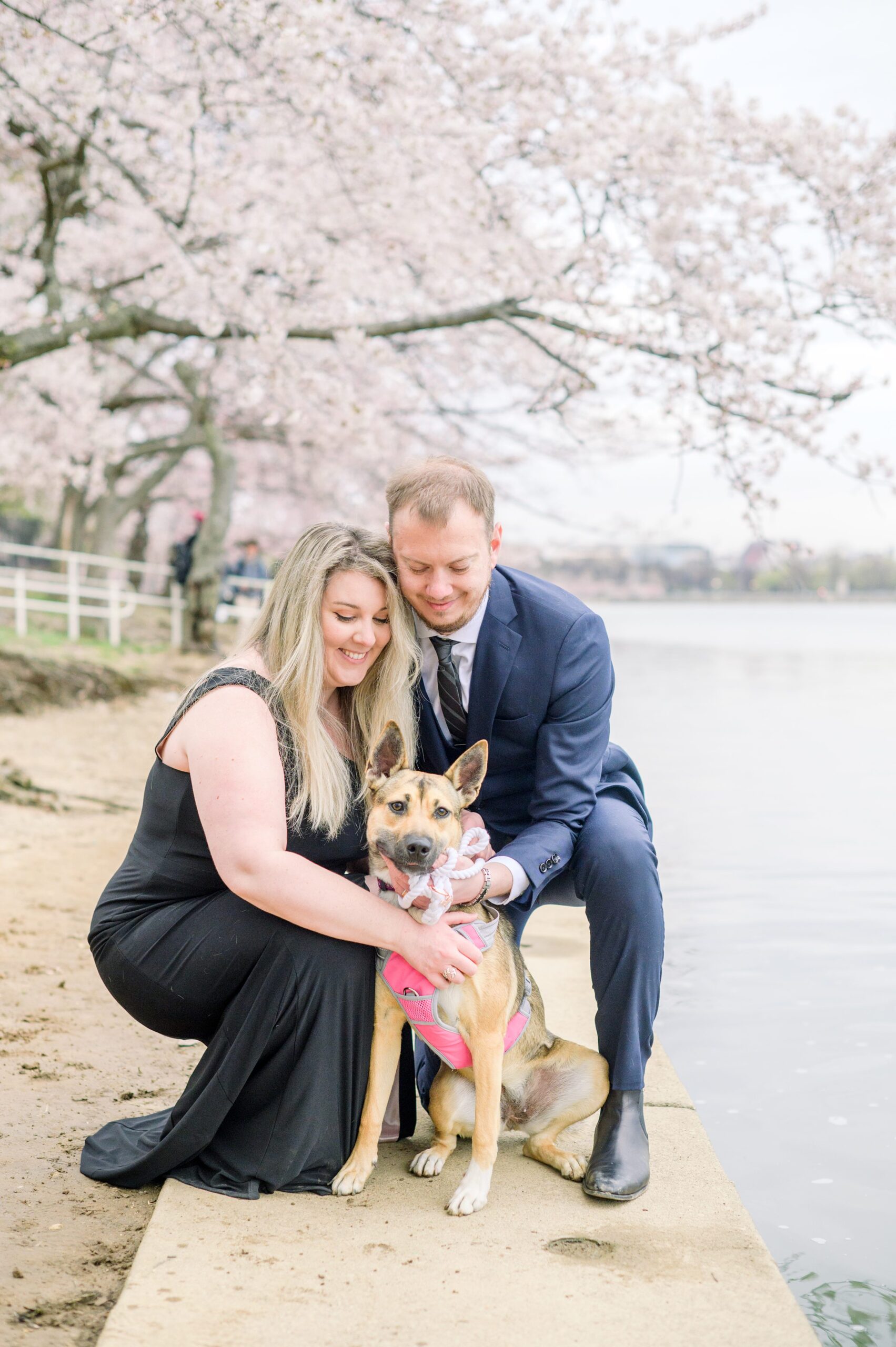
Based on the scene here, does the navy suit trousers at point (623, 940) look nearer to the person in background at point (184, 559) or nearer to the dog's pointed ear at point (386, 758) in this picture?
the dog's pointed ear at point (386, 758)

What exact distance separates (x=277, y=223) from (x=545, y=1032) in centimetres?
1058

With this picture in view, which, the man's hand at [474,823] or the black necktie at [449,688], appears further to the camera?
the black necktie at [449,688]

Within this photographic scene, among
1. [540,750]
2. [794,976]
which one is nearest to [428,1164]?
[540,750]

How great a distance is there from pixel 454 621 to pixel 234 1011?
4.00ft

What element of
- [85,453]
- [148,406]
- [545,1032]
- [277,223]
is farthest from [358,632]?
[148,406]

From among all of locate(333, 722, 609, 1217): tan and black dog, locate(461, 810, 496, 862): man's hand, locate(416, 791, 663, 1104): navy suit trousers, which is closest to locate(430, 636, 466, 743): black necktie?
locate(461, 810, 496, 862): man's hand

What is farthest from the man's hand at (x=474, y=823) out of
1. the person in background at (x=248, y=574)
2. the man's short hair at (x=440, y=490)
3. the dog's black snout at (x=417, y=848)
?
the person in background at (x=248, y=574)

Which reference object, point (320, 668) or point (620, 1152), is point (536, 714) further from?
point (620, 1152)

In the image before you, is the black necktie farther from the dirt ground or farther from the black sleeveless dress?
the dirt ground

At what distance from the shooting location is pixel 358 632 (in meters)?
3.14

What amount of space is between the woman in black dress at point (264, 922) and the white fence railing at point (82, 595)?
44.4ft

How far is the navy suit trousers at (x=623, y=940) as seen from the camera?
10.2ft

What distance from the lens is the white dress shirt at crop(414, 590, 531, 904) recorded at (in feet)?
11.3

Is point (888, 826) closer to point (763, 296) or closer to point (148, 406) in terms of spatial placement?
point (763, 296)
